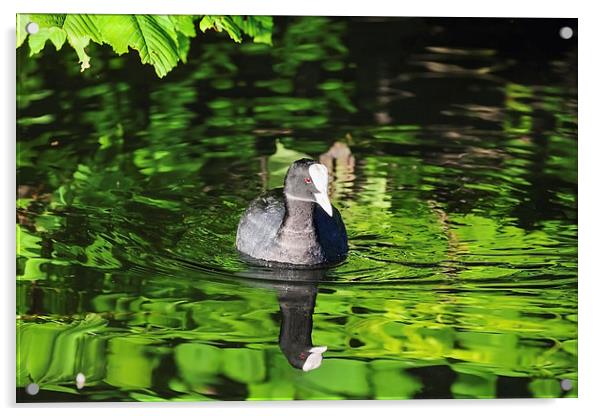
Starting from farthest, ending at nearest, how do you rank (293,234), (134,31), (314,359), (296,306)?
1. (293,234)
2. (296,306)
3. (134,31)
4. (314,359)

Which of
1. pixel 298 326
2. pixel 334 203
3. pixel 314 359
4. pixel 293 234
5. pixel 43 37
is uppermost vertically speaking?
pixel 43 37

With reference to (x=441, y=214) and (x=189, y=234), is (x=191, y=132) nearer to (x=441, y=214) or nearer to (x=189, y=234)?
(x=189, y=234)

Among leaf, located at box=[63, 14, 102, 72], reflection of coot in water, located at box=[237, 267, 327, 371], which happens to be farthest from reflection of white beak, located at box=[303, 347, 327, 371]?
leaf, located at box=[63, 14, 102, 72]

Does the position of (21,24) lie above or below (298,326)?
above

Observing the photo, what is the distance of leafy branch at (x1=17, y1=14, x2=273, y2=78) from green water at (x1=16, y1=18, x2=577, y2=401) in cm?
6

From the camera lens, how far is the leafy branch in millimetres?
6062

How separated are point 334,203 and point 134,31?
1413mm

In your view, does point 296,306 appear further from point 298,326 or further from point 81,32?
point 81,32

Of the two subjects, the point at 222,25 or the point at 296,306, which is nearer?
the point at 222,25

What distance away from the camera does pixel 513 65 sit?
6371mm

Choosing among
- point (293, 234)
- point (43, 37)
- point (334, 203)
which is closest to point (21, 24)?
point (43, 37)

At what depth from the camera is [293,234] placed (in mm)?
6918

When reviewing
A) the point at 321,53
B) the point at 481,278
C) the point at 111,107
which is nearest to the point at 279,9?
the point at 321,53

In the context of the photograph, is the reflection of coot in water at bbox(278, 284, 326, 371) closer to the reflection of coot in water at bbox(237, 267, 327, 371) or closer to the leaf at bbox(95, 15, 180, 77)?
the reflection of coot in water at bbox(237, 267, 327, 371)
